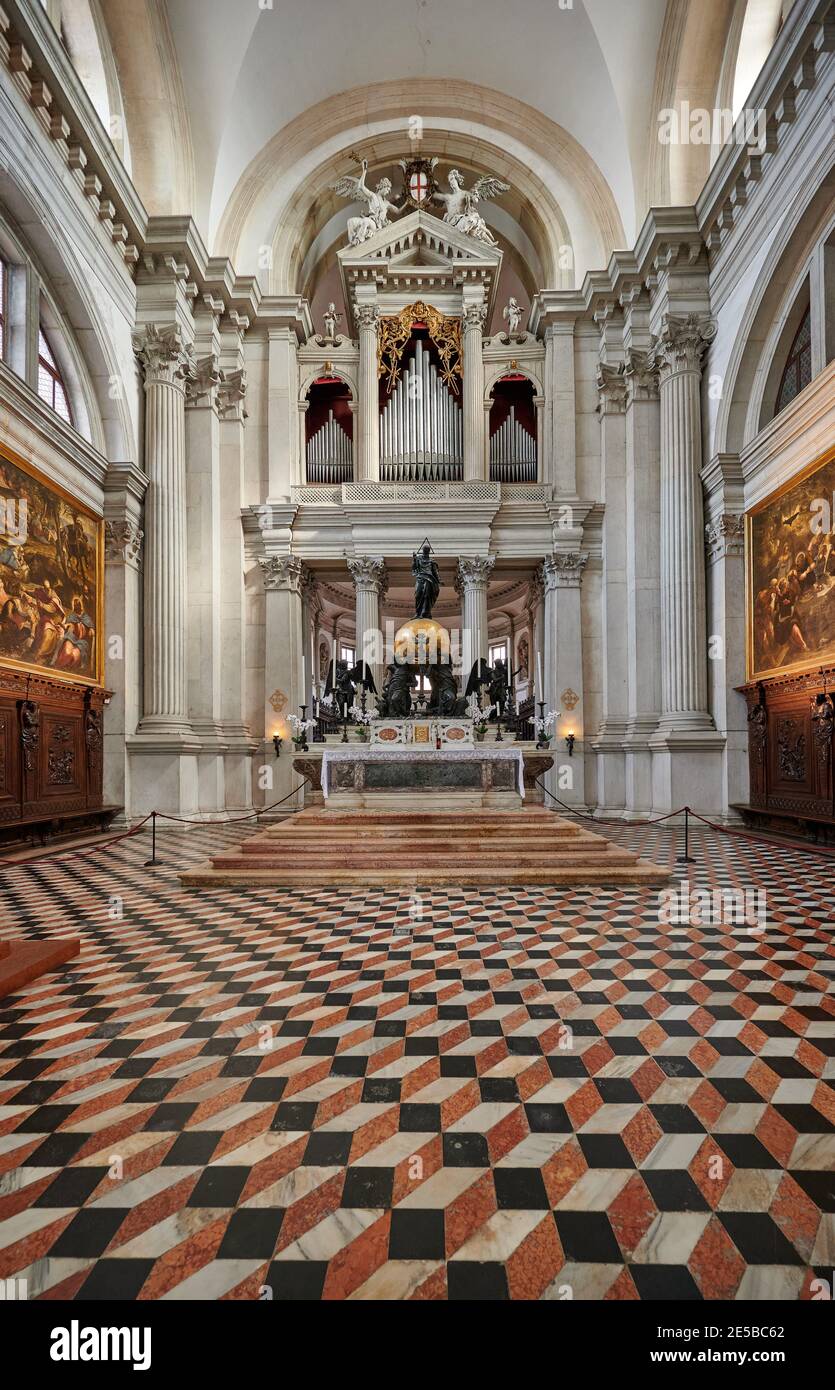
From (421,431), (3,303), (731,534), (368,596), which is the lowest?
(368,596)

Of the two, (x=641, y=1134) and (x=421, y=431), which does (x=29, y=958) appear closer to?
(x=641, y=1134)

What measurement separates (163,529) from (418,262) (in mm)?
9455

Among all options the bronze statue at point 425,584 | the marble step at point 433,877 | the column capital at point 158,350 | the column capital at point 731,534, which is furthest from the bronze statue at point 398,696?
the column capital at point 158,350

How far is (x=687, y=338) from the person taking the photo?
13.0 m

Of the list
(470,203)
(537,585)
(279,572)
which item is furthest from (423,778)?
(470,203)

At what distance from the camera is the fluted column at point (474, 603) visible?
625 inches

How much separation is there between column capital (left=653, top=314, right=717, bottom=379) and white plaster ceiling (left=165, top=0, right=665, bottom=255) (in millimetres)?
3200

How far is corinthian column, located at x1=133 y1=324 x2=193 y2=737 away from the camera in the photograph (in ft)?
42.1

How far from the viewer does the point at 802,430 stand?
393 inches

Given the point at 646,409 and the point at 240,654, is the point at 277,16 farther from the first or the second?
the point at 240,654

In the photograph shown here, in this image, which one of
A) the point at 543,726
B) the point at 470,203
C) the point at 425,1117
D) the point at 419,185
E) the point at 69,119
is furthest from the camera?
the point at 419,185

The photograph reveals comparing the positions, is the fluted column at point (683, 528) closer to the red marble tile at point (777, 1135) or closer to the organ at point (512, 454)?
the organ at point (512, 454)

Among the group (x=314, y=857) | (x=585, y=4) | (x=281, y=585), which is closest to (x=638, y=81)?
(x=585, y=4)

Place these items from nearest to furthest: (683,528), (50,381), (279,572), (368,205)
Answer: (50,381) < (683,528) < (279,572) < (368,205)
